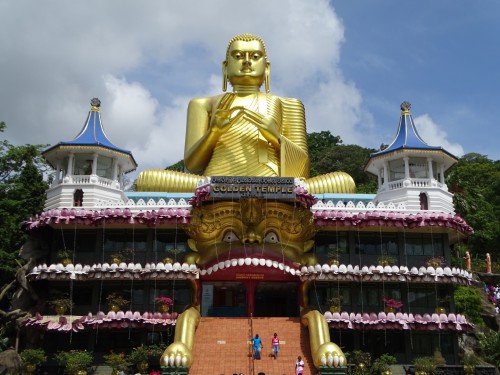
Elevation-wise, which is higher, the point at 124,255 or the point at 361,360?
the point at 124,255

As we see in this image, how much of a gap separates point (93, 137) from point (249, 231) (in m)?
9.27

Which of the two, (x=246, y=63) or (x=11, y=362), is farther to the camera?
(x=246, y=63)

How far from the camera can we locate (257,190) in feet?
70.4

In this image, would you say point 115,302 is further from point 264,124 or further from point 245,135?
point 264,124

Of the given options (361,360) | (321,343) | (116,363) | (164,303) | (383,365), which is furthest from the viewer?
(164,303)

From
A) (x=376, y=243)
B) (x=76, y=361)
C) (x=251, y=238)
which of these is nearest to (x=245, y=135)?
(x=251, y=238)

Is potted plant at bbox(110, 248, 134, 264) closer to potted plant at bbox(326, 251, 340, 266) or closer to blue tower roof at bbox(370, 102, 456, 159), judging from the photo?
potted plant at bbox(326, 251, 340, 266)

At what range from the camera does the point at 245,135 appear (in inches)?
1050

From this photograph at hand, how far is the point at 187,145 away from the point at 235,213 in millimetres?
7155

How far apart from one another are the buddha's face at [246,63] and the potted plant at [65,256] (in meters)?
12.3

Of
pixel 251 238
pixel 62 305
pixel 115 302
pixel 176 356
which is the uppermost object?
pixel 251 238

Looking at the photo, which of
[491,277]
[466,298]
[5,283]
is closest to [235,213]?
[5,283]

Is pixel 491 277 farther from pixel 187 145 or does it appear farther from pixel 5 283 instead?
pixel 5 283

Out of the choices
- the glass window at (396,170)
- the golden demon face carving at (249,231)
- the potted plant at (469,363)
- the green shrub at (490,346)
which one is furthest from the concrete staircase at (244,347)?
the glass window at (396,170)
